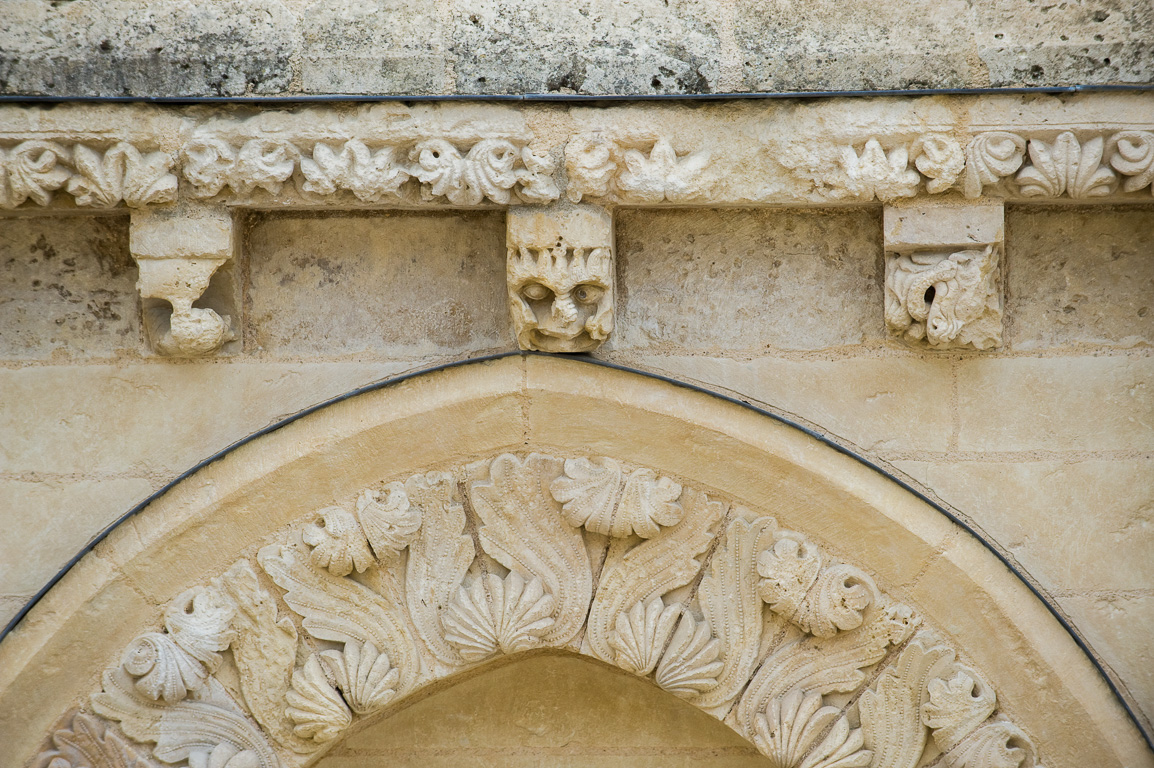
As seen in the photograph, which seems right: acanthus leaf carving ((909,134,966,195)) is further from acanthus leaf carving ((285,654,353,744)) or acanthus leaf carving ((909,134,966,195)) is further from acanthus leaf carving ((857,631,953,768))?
acanthus leaf carving ((285,654,353,744))

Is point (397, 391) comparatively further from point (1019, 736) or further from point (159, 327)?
point (1019, 736)

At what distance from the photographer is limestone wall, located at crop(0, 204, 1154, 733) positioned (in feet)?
8.09

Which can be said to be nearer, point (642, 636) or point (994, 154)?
point (994, 154)

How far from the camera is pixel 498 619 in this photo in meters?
2.44

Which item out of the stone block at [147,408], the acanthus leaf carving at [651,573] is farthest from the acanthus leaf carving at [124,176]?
the acanthus leaf carving at [651,573]

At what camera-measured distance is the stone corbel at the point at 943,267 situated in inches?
93.7

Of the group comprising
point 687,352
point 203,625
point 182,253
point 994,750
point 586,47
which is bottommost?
point 994,750

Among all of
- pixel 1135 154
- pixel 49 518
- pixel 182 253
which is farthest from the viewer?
pixel 49 518

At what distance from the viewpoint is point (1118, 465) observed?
2.46 meters

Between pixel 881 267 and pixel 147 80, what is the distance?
1.64 m

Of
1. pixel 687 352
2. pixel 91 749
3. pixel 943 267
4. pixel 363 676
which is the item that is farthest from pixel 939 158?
pixel 91 749

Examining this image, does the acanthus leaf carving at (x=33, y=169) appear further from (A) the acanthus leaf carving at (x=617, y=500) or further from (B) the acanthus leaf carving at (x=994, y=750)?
(B) the acanthus leaf carving at (x=994, y=750)

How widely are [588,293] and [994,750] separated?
4.14 feet

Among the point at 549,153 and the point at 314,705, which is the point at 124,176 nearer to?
the point at 549,153
